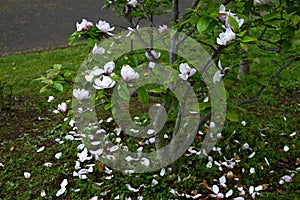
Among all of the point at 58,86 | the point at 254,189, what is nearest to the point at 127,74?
the point at 58,86

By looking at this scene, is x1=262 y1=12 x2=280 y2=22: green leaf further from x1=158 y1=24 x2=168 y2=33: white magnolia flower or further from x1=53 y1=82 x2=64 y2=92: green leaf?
x1=53 y1=82 x2=64 y2=92: green leaf

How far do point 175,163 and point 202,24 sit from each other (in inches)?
49.4

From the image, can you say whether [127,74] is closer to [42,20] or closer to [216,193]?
[216,193]

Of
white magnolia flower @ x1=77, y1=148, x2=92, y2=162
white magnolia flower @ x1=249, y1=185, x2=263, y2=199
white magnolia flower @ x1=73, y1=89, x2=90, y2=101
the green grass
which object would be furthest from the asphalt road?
white magnolia flower @ x1=73, y1=89, x2=90, y2=101

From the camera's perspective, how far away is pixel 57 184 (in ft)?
8.41

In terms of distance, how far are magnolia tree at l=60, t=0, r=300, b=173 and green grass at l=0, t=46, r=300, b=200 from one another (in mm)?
113

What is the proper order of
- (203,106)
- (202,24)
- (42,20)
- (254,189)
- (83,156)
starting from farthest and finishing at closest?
(42,20)
(83,156)
(254,189)
(203,106)
(202,24)

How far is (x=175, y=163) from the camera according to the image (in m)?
2.58

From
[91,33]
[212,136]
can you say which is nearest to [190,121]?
[212,136]

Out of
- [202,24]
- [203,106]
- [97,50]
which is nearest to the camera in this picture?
[202,24]

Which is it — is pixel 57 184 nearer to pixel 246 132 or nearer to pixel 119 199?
pixel 119 199

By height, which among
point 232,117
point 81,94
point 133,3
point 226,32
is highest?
point 226,32

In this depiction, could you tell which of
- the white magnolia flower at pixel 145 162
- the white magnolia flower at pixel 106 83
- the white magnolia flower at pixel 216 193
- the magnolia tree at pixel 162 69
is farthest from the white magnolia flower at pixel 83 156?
the white magnolia flower at pixel 106 83

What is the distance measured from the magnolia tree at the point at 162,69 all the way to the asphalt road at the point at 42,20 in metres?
2.30
